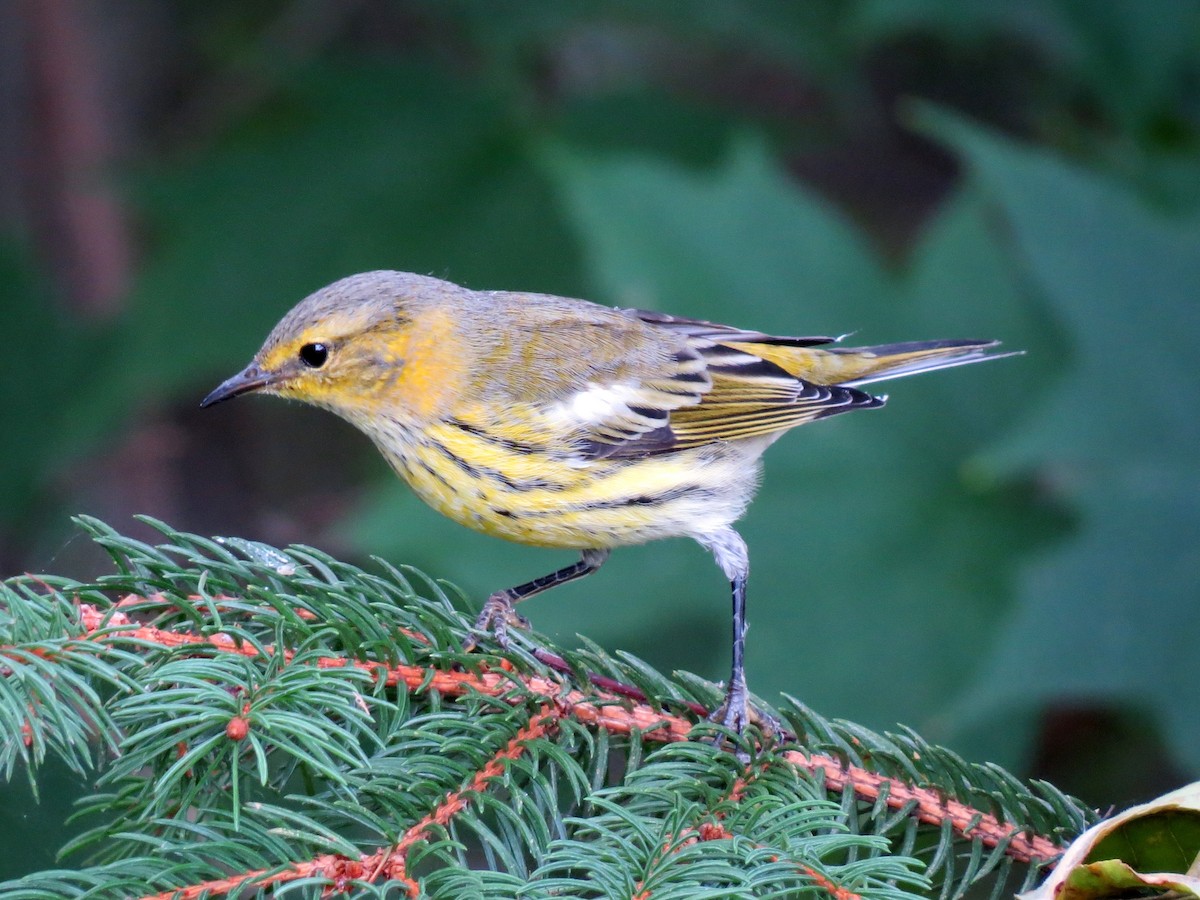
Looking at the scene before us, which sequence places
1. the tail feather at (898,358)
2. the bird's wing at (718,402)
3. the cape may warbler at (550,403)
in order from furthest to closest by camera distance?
the tail feather at (898,358), the bird's wing at (718,402), the cape may warbler at (550,403)

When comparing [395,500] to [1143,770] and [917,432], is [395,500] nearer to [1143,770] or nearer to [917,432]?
[917,432]

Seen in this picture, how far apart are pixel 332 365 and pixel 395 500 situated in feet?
4.01

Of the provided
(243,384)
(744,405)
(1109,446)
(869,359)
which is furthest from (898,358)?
(243,384)

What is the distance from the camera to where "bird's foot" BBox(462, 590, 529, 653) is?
2.07m

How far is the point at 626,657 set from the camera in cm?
199

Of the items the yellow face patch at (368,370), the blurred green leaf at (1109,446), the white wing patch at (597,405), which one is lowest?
the blurred green leaf at (1109,446)

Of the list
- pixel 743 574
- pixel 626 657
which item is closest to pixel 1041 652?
pixel 743 574

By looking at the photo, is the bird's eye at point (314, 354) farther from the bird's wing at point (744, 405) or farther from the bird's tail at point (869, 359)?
the bird's tail at point (869, 359)

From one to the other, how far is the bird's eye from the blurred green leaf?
75.3 inches

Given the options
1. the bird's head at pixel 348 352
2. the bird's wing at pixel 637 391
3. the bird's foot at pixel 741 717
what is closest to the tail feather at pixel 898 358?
the bird's wing at pixel 637 391

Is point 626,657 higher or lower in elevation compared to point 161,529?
lower

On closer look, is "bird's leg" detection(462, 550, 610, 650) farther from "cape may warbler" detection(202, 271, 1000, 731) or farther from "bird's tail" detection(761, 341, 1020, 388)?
"bird's tail" detection(761, 341, 1020, 388)

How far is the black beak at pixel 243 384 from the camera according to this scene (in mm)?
2742

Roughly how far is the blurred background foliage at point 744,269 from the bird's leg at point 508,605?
836 millimetres
